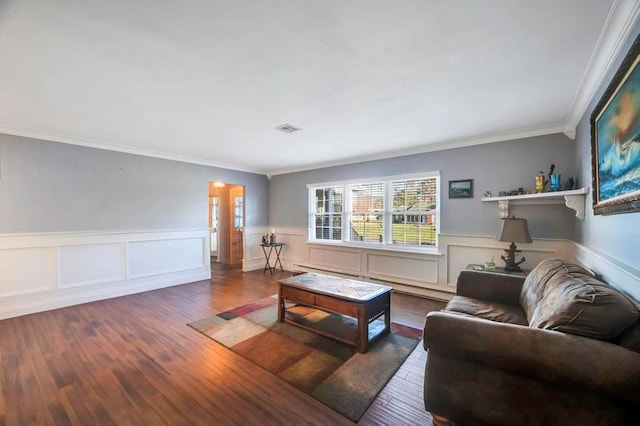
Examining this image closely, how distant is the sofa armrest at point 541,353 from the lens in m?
1.12

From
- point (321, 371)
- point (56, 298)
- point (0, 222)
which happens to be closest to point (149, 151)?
point (0, 222)

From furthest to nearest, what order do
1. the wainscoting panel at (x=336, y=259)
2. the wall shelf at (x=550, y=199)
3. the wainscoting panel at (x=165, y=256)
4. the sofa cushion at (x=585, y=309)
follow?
the wainscoting panel at (x=336, y=259)
the wainscoting panel at (x=165, y=256)
the wall shelf at (x=550, y=199)
the sofa cushion at (x=585, y=309)

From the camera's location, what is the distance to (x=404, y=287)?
173 inches

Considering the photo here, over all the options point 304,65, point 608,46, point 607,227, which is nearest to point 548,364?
point 607,227

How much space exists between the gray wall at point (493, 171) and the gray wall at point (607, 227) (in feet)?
0.88

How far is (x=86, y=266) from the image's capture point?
3920mm

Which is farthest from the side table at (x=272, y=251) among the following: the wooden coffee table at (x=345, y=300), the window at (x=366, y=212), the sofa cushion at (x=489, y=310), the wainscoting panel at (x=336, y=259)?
the sofa cushion at (x=489, y=310)

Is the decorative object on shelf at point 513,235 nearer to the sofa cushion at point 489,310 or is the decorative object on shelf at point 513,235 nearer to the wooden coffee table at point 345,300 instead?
the sofa cushion at point 489,310

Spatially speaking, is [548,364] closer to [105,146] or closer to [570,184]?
[570,184]

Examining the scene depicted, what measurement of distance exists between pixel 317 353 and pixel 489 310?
157cm

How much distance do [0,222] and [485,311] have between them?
5618 mm

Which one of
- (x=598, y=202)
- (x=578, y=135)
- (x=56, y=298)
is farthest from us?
(x=56, y=298)

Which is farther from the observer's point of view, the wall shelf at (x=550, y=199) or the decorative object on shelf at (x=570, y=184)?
the decorative object on shelf at (x=570, y=184)

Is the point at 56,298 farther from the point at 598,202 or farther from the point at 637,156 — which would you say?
the point at 598,202
